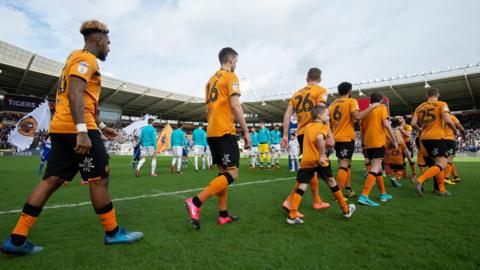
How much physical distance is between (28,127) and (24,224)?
1240 cm

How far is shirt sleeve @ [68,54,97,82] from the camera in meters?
2.25

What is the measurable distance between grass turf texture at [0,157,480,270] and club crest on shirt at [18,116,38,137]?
9.60m

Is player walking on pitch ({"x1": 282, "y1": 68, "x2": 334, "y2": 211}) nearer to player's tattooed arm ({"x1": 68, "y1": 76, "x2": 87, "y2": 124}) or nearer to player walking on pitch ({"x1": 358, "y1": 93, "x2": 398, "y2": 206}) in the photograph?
player walking on pitch ({"x1": 358, "y1": 93, "x2": 398, "y2": 206})

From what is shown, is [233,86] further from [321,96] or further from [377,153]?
[377,153]

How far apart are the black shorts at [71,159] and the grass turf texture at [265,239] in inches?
27.3

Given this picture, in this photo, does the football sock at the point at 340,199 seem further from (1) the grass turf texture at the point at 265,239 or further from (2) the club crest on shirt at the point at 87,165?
(2) the club crest on shirt at the point at 87,165

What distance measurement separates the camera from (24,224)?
224cm

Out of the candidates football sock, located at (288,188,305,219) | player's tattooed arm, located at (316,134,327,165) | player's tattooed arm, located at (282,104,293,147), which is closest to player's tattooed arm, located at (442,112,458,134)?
player's tattooed arm, located at (282,104,293,147)

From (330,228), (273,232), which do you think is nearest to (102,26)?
(273,232)

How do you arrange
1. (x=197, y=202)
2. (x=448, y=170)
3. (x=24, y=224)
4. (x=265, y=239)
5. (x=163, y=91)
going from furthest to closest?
1. (x=163, y=91)
2. (x=448, y=170)
3. (x=197, y=202)
4. (x=265, y=239)
5. (x=24, y=224)

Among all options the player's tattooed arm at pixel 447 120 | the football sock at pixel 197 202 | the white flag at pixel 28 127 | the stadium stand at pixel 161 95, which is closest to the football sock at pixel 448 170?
the player's tattooed arm at pixel 447 120

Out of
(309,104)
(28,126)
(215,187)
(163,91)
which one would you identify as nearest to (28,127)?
(28,126)

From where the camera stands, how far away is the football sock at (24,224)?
7.19 ft

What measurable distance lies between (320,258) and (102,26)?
295 cm
